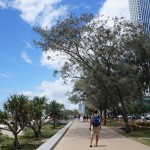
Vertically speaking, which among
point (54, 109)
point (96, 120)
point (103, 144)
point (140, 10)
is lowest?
point (103, 144)

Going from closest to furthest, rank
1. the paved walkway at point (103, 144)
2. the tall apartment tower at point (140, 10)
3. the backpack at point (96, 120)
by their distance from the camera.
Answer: the paved walkway at point (103, 144)
the backpack at point (96, 120)
the tall apartment tower at point (140, 10)

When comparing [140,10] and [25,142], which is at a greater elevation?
[140,10]

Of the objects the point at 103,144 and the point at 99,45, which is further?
the point at 99,45

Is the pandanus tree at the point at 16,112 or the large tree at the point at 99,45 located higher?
the large tree at the point at 99,45

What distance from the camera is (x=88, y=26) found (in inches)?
1210

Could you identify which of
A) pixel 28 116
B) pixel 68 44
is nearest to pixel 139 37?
pixel 68 44

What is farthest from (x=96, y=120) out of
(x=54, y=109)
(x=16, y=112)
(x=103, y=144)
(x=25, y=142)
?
(x=54, y=109)

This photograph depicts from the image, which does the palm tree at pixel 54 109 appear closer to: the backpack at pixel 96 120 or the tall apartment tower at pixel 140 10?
the tall apartment tower at pixel 140 10

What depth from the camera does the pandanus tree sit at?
27.4m

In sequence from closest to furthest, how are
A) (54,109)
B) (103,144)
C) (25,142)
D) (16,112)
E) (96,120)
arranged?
1. (96,120)
2. (103,144)
3. (16,112)
4. (25,142)
5. (54,109)

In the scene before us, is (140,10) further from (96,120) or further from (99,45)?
(96,120)

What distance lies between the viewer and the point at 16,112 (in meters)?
27.7

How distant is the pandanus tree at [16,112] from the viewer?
90.0 feet

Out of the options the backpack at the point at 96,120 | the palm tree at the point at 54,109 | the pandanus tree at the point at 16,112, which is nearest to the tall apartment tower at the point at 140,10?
the palm tree at the point at 54,109
